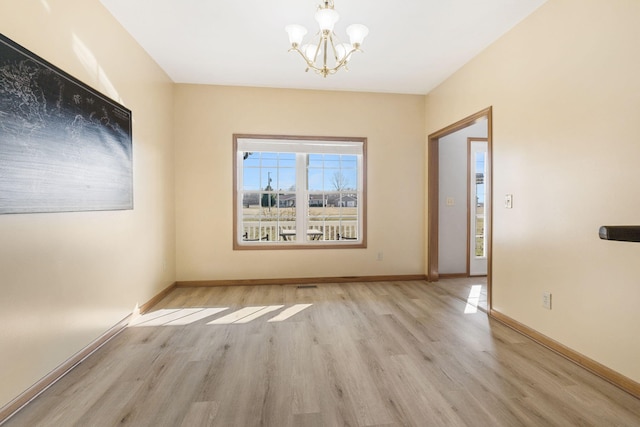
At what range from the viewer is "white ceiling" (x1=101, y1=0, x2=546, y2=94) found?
2.49 meters

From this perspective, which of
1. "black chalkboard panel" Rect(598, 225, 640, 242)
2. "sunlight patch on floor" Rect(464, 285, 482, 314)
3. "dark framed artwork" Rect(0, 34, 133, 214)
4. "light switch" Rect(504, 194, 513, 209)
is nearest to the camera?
"black chalkboard panel" Rect(598, 225, 640, 242)

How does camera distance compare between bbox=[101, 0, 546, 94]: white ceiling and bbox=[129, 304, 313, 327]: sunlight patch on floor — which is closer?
bbox=[101, 0, 546, 94]: white ceiling

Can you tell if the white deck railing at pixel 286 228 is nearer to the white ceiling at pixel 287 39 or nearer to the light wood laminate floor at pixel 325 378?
the light wood laminate floor at pixel 325 378

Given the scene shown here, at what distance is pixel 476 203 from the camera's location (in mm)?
4789

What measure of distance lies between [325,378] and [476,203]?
394 cm

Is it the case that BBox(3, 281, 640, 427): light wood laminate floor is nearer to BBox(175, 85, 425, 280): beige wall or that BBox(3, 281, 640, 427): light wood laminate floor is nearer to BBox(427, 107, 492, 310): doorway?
BBox(175, 85, 425, 280): beige wall

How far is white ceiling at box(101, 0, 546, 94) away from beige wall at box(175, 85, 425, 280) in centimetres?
36

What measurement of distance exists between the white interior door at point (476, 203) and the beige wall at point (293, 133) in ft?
2.84

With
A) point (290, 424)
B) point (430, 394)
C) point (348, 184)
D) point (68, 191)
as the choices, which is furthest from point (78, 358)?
point (348, 184)

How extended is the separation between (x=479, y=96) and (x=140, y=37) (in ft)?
11.6

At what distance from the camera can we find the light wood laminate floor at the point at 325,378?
63.4 inches

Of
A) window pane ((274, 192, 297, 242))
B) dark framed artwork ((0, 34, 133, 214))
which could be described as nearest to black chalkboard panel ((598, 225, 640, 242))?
dark framed artwork ((0, 34, 133, 214))

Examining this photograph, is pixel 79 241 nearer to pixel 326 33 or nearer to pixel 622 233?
pixel 326 33

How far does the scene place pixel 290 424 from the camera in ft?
5.08
